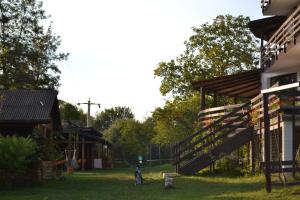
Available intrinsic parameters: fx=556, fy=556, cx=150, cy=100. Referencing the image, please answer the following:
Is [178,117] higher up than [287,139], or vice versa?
[178,117]

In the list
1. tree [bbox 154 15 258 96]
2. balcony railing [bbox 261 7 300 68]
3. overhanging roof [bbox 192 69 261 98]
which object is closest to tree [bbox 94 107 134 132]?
tree [bbox 154 15 258 96]

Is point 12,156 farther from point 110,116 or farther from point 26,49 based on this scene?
point 110,116

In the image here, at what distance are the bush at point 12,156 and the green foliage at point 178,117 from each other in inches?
863

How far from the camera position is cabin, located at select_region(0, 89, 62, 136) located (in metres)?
22.9

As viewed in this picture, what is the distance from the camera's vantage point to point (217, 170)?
981 inches

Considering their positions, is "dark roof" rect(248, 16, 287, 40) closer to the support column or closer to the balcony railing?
the balcony railing

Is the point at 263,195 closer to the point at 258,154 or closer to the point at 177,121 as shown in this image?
the point at 258,154

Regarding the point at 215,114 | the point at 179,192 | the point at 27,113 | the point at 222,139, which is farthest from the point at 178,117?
the point at 179,192

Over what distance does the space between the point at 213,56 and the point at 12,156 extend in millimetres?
24038

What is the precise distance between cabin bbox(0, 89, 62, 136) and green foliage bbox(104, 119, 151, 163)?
3392 centimetres

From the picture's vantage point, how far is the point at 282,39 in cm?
2417

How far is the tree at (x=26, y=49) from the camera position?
3688 cm

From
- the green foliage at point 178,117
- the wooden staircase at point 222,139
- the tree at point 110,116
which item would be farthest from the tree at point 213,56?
the tree at point 110,116

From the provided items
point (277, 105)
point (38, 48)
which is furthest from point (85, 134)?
point (277, 105)
